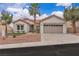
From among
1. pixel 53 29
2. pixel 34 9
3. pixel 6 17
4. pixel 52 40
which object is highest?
pixel 34 9

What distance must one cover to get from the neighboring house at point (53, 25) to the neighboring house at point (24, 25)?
0.17 metres

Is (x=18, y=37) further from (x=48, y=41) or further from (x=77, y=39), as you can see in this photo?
(x=77, y=39)

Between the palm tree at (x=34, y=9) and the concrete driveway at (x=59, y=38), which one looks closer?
the palm tree at (x=34, y=9)

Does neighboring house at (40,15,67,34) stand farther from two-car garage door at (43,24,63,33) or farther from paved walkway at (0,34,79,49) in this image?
paved walkway at (0,34,79,49)

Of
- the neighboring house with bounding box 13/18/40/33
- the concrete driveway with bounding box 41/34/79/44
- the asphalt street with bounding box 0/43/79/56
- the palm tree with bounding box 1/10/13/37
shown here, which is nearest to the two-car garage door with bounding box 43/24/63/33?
the concrete driveway with bounding box 41/34/79/44

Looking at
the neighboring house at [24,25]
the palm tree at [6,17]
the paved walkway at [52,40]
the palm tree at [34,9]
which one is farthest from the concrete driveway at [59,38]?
the palm tree at [6,17]

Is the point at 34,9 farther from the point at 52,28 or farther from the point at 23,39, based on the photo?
the point at 23,39

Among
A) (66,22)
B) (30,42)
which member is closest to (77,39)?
(66,22)

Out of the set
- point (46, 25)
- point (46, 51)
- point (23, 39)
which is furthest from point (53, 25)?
point (23, 39)

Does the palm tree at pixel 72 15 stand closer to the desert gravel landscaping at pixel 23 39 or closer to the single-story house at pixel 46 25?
the single-story house at pixel 46 25

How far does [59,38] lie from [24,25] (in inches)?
39.3

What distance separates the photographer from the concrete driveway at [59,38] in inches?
464

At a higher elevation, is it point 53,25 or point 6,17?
point 6,17

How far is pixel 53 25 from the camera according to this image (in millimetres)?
11805
